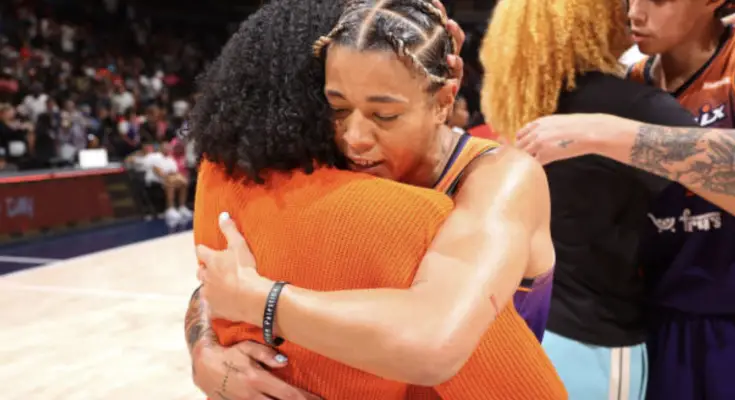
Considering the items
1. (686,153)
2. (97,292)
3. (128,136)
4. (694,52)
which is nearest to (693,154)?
(686,153)

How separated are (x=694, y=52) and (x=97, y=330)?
3525mm

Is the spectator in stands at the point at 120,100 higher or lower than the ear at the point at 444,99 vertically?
lower

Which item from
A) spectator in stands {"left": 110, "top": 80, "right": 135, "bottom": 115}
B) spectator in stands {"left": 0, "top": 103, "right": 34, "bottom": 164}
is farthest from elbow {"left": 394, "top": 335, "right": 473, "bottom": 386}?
spectator in stands {"left": 110, "top": 80, "right": 135, "bottom": 115}

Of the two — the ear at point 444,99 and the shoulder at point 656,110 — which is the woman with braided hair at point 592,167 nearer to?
the shoulder at point 656,110

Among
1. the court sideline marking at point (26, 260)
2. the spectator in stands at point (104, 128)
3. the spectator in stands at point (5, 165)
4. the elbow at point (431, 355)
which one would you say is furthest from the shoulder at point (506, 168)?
the spectator in stands at point (104, 128)

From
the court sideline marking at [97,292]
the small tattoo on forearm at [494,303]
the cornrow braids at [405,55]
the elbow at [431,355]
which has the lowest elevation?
the court sideline marking at [97,292]

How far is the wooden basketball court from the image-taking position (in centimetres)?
318

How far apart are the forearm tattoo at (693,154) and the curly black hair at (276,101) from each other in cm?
56

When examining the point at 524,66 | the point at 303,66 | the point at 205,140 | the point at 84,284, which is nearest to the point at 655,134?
the point at 524,66

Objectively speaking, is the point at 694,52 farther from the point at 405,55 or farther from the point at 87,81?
the point at 87,81

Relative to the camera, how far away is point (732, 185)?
46.3 inches

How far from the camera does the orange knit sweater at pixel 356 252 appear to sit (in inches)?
29.4

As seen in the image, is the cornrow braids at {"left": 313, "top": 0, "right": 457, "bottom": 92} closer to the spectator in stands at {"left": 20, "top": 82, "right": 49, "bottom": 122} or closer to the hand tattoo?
the hand tattoo

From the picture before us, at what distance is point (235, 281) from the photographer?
0.84m
